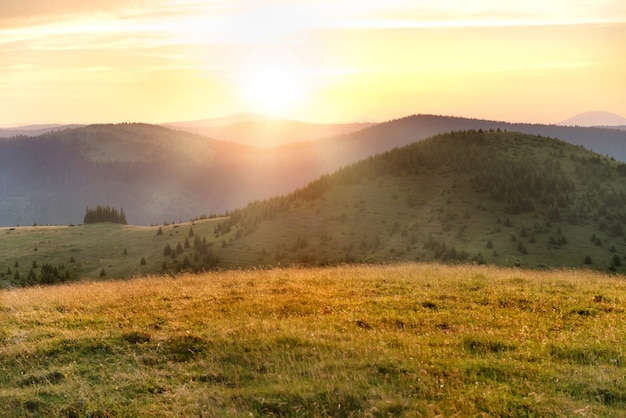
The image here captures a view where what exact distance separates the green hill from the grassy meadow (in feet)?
124

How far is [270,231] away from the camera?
73.6m

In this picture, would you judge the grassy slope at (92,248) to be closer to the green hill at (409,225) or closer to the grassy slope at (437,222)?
the green hill at (409,225)

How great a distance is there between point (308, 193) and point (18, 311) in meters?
69.6

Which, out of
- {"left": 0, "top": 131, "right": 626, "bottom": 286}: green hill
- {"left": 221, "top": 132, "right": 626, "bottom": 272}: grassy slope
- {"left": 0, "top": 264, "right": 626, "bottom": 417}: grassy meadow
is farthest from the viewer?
{"left": 0, "top": 131, "right": 626, "bottom": 286}: green hill

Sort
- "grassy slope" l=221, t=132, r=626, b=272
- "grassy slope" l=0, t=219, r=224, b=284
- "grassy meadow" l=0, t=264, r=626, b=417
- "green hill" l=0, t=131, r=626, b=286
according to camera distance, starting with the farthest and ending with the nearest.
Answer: "grassy slope" l=0, t=219, r=224, b=284
"green hill" l=0, t=131, r=626, b=286
"grassy slope" l=221, t=132, r=626, b=272
"grassy meadow" l=0, t=264, r=626, b=417

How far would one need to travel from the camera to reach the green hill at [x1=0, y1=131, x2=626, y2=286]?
198ft

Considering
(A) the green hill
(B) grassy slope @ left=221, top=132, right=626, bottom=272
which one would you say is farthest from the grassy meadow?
(B) grassy slope @ left=221, top=132, right=626, bottom=272

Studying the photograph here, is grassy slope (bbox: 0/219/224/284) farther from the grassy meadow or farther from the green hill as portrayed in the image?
the grassy meadow

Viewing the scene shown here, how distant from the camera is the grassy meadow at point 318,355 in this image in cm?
898

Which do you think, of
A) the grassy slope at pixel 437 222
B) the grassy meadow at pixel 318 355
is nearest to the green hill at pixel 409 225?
the grassy slope at pixel 437 222

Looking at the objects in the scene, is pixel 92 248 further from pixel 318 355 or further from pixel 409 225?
pixel 318 355

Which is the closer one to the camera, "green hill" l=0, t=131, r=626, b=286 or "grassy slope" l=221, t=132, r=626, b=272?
"grassy slope" l=221, t=132, r=626, b=272

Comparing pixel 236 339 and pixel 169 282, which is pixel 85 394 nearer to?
pixel 236 339

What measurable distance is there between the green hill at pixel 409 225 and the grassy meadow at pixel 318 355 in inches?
1493
